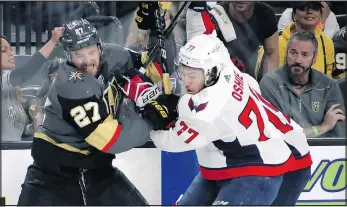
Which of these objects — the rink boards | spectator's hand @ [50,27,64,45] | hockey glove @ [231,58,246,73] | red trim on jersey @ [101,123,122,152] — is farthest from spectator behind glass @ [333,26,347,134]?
spectator's hand @ [50,27,64,45]

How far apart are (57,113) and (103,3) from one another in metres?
0.53

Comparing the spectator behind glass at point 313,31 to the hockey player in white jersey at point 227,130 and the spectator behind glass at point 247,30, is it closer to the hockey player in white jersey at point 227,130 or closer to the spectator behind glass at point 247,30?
the spectator behind glass at point 247,30

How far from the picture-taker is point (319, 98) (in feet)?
10.9

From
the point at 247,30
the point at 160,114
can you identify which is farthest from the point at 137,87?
the point at 247,30

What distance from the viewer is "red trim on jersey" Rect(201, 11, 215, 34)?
311 cm

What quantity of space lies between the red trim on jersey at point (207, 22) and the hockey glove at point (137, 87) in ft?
1.03

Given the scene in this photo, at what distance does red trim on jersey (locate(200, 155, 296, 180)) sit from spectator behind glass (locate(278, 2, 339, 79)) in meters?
0.57

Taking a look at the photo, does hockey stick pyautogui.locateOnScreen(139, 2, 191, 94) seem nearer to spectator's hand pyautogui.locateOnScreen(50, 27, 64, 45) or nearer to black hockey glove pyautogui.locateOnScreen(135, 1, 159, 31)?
black hockey glove pyautogui.locateOnScreen(135, 1, 159, 31)

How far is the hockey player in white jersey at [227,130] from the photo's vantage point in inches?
108

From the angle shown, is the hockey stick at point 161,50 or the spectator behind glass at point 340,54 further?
the spectator behind glass at point 340,54

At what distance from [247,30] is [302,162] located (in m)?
0.64

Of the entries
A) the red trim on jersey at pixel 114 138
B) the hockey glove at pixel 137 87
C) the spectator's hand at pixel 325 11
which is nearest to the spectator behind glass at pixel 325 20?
the spectator's hand at pixel 325 11

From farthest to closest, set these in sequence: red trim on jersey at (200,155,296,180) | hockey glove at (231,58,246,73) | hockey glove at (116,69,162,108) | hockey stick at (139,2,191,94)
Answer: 1. hockey glove at (231,58,246,73)
2. hockey stick at (139,2,191,94)
3. hockey glove at (116,69,162,108)
4. red trim on jersey at (200,155,296,180)

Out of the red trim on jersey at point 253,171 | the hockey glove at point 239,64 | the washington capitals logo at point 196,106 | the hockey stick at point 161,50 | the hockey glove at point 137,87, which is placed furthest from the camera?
the hockey glove at point 239,64
